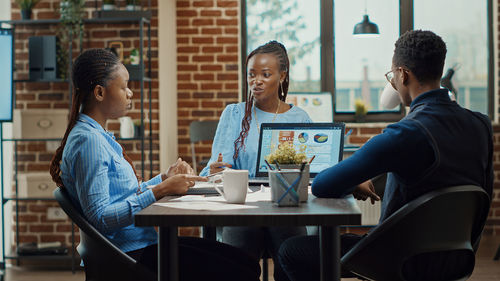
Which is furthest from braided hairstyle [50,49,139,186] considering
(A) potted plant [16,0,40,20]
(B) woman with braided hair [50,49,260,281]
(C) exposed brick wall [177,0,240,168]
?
(C) exposed brick wall [177,0,240,168]

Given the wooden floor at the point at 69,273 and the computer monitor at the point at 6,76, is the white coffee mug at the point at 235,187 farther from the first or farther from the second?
the computer monitor at the point at 6,76

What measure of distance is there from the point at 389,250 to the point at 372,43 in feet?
12.6

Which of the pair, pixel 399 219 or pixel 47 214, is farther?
pixel 47 214

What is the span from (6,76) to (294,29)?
97.7 inches

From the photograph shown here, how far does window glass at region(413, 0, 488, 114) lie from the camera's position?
17.1 feet

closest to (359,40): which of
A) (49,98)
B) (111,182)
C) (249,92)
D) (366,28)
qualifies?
(366,28)

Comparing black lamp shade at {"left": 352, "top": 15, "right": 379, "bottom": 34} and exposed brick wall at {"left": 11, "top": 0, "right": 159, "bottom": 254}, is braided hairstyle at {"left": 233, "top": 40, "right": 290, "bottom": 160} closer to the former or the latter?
exposed brick wall at {"left": 11, "top": 0, "right": 159, "bottom": 254}

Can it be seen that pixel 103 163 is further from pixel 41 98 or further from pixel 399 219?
pixel 41 98

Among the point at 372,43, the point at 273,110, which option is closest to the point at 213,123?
the point at 372,43

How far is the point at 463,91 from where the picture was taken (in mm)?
5293

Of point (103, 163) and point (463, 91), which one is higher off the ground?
point (463, 91)

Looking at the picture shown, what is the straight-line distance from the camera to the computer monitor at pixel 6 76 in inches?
149

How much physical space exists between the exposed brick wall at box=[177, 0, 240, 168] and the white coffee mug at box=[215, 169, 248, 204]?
10.8ft

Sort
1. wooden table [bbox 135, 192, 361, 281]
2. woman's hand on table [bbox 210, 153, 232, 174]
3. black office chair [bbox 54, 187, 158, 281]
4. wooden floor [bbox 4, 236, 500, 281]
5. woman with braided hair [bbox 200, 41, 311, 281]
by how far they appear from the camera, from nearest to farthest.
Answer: wooden table [bbox 135, 192, 361, 281], black office chair [bbox 54, 187, 158, 281], woman's hand on table [bbox 210, 153, 232, 174], woman with braided hair [bbox 200, 41, 311, 281], wooden floor [bbox 4, 236, 500, 281]
